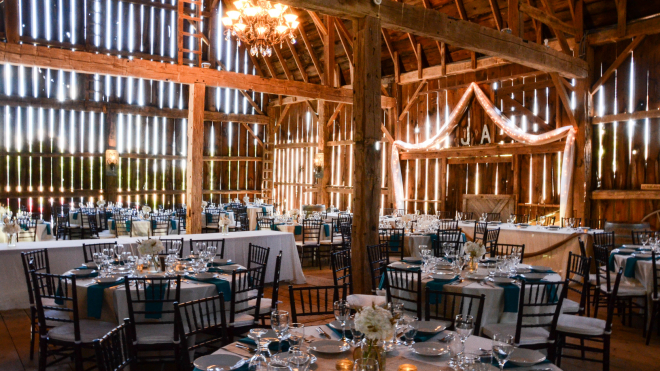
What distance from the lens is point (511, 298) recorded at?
14.7 feet

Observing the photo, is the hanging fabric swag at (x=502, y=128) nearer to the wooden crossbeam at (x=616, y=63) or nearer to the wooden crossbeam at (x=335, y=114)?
the wooden crossbeam at (x=616, y=63)

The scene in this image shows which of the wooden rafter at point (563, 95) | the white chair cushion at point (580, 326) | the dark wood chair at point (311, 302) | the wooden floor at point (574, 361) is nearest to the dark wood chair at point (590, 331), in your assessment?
the white chair cushion at point (580, 326)

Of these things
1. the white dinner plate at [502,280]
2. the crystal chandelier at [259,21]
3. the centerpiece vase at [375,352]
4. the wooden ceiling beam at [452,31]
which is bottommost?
the white dinner plate at [502,280]

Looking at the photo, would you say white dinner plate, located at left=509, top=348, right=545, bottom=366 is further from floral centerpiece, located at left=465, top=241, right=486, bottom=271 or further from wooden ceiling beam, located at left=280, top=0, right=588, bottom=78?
wooden ceiling beam, located at left=280, top=0, right=588, bottom=78

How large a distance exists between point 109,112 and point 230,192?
446 centimetres

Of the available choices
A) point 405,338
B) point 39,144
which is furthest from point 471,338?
point 39,144

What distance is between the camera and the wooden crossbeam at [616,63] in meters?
9.62

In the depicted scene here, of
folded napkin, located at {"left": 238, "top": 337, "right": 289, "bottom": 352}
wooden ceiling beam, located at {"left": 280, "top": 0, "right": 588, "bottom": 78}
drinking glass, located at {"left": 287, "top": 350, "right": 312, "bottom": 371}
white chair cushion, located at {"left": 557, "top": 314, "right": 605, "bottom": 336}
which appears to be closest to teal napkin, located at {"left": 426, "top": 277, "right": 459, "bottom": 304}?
white chair cushion, located at {"left": 557, "top": 314, "right": 605, "bottom": 336}

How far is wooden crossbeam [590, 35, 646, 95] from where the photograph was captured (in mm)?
9617

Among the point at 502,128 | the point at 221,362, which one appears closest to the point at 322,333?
the point at 221,362

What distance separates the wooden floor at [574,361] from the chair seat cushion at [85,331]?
0.53 meters

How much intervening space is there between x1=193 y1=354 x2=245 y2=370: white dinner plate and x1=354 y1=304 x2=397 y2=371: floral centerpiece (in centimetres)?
67

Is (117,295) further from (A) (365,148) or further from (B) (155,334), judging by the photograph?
(A) (365,148)

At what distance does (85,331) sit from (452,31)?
5941 mm
